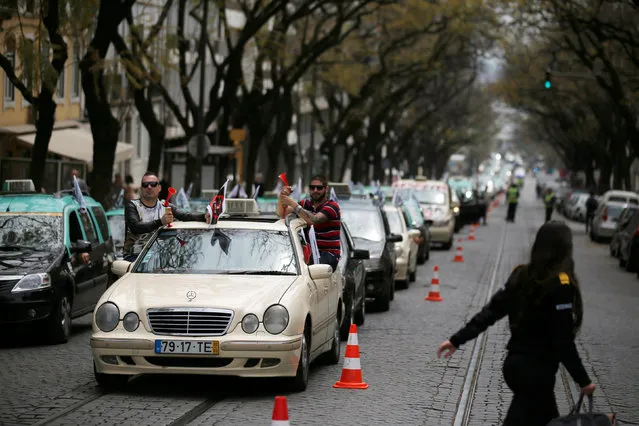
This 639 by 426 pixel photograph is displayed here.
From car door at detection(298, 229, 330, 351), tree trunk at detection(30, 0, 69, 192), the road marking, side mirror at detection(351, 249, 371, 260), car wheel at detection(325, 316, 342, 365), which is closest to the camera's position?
the road marking

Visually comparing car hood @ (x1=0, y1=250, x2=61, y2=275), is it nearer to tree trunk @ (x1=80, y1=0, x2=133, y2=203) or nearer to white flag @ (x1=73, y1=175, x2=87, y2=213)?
white flag @ (x1=73, y1=175, x2=87, y2=213)

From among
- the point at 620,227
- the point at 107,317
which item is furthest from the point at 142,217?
the point at 620,227

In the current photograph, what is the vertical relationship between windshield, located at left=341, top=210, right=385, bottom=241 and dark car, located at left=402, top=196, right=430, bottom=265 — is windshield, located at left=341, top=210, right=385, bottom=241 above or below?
above

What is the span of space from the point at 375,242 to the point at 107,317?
9.65m

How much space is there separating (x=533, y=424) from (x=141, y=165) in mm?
50941

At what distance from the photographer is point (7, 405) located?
10570mm

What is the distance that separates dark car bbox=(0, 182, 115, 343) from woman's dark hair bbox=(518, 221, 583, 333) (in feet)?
27.5

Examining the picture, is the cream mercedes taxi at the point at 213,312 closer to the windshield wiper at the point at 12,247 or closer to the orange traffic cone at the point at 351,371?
the orange traffic cone at the point at 351,371

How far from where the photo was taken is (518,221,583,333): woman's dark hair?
6965 mm

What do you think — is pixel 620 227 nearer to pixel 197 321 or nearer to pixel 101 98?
pixel 101 98

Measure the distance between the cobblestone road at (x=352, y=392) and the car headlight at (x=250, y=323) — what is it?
55 cm

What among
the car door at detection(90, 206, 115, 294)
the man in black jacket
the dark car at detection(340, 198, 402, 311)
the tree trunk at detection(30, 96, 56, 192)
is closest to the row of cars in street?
the car door at detection(90, 206, 115, 294)

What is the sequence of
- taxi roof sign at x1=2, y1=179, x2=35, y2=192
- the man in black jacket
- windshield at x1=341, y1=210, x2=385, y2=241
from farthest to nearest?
windshield at x1=341, y1=210, x2=385, y2=241
taxi roof sign at x1=2, y1=179, x2=35, y2=192
the man in black jacket

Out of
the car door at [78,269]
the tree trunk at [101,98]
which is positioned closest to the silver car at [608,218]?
the tree trunk at [101,98]
